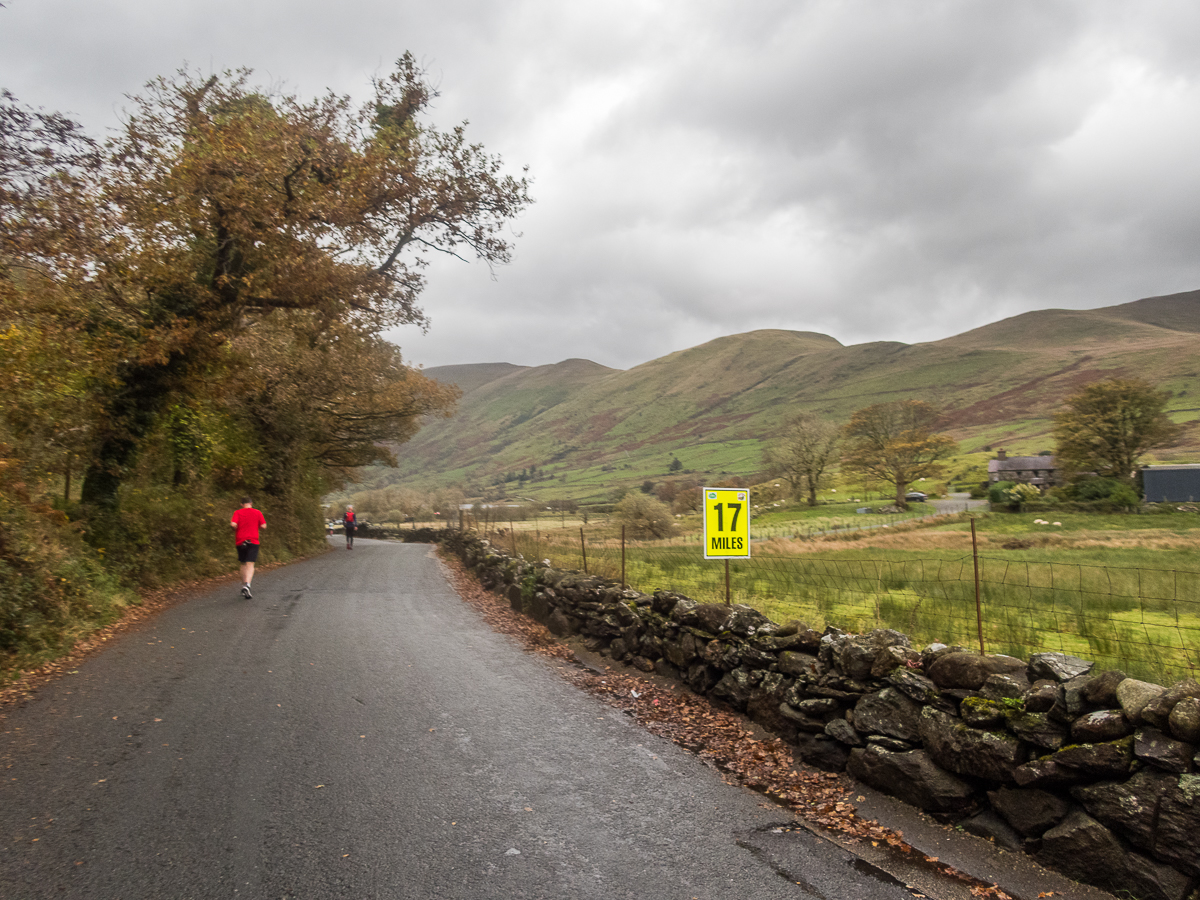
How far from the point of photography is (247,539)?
15305mm

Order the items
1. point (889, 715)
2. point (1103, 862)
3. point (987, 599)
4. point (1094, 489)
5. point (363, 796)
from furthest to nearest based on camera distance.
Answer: point (1094, 489) < point (987, 599) < point (889, 715) < point (363, 796) < point (1103, 862)

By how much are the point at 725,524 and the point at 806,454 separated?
77.7 meters


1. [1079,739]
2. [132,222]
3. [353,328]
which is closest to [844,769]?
[1079,739]

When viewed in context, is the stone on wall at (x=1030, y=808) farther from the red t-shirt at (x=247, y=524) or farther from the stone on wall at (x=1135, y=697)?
the red t-shirt at (x=247, y=524)

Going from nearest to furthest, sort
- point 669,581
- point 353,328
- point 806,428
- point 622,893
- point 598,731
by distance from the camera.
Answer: point 622,893, point 598,731, point 669,581, point 353,328, point 806,428

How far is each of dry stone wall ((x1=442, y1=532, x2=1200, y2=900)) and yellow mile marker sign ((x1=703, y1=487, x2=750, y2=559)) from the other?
104 cm

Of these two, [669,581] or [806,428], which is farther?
[806,428]

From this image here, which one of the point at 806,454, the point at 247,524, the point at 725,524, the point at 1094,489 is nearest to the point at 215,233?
the point at 247,524

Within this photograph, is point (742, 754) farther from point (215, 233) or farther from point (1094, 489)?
point (1094, 489)

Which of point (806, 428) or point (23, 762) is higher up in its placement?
point (806, 428)

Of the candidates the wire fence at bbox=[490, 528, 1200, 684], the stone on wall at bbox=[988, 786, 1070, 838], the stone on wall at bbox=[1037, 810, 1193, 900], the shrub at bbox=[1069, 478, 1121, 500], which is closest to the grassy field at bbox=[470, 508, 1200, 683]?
the wire fence at bbox=[490, 528, 1200, 684]

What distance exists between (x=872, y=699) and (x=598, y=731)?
9.54 ft

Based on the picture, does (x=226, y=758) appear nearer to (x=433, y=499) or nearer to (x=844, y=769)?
(x=844, y=769)

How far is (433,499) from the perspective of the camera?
8706 centimetres
